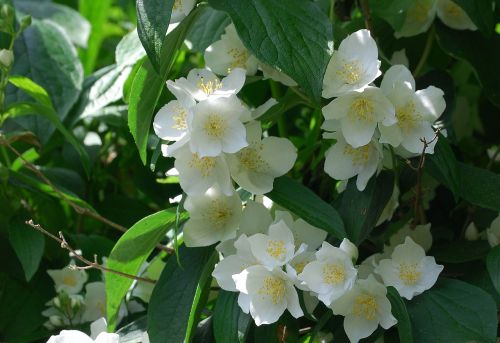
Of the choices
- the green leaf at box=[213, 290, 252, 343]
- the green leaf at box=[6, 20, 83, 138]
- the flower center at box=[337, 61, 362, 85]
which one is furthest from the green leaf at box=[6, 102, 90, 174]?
A: the flower center at box=[337, 61, 362, 85]

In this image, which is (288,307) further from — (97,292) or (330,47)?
(97,292)

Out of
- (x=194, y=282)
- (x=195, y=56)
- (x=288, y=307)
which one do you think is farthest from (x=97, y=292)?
(x=195, y=56)

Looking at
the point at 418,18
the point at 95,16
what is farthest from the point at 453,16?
the point at 95,16

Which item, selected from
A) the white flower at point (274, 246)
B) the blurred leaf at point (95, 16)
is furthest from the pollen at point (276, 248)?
the blurred leaf at point (95, 16)

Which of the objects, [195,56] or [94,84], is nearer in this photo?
[94,84]

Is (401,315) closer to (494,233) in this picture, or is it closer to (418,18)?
(494,233)

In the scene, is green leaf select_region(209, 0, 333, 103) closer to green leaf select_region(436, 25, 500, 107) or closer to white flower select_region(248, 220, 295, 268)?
white flower select_region(248, 220, 295, 268)
